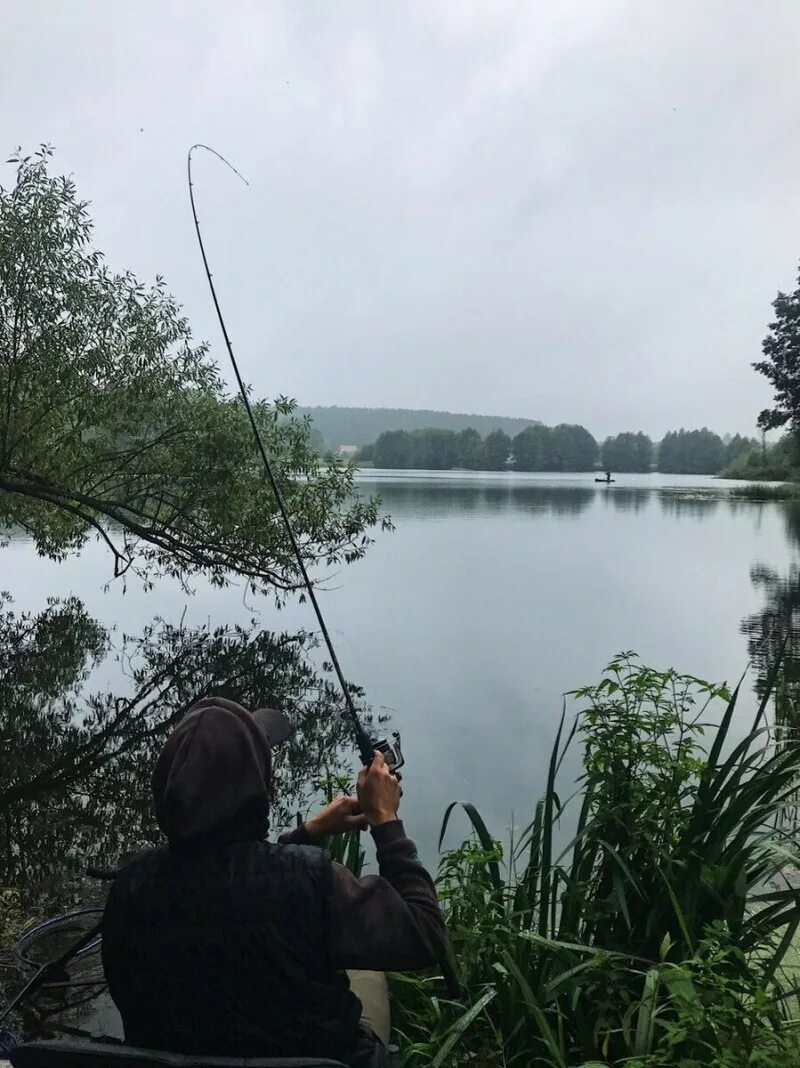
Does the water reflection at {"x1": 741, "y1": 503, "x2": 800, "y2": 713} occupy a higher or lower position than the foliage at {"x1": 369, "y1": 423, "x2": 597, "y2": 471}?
lower

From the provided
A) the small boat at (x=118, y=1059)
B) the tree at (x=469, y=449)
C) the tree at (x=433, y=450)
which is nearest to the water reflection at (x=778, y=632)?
the small boat at (x=118, y=1059)

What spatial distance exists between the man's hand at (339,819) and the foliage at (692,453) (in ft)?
326

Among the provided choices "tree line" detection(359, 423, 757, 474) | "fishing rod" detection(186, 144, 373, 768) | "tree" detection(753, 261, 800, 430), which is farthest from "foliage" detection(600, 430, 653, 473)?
"fishing rod" detection(186, 144, 373, 768)

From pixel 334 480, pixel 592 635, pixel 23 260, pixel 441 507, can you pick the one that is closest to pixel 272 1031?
pixel 23 260

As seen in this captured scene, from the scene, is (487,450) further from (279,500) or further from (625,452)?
(279,500)

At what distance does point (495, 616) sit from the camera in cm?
1641

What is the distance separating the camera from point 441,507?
144 ft

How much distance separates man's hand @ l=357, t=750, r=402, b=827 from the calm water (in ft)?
14.3

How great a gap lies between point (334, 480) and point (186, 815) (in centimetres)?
1055

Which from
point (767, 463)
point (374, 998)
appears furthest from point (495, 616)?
point (767, 463)

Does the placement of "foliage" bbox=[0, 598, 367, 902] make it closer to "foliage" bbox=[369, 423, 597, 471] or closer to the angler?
the angler

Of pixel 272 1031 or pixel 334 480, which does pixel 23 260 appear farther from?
pixel 272 1031

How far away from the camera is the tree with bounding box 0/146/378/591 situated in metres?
9.15

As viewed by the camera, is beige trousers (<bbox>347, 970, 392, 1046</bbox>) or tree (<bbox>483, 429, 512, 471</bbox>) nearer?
beige trousers (<bbox>347, 970, 392, 1046</bbox>)
